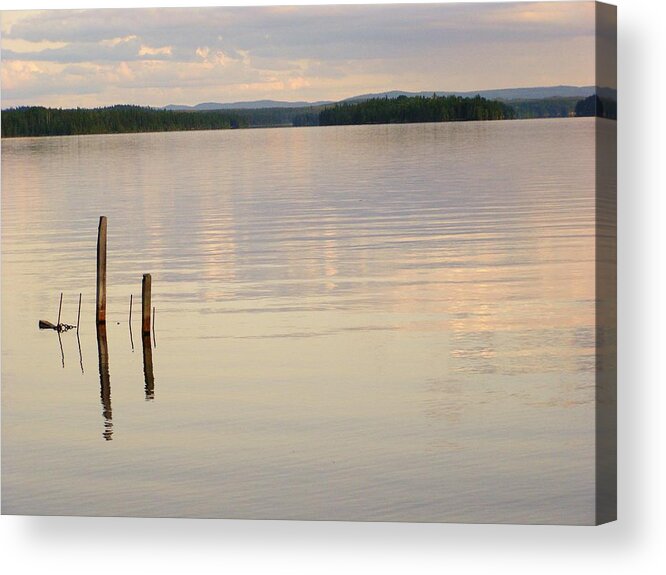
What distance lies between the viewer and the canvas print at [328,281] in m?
13.6

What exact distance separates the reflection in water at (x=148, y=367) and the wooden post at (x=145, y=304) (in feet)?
0.21

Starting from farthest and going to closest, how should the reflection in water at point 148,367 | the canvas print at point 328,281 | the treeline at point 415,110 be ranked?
the reflection in water at point 148,367, the treeline at point 415,110, the canvas print at point 328,281

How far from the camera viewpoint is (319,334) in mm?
14438

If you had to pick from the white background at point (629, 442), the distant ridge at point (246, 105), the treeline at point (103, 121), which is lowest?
the white background at point (629, 442)

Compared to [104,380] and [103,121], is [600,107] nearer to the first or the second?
[103,121]

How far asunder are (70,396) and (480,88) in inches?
132

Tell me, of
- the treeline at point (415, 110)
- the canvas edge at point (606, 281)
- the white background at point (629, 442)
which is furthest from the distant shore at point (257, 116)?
the white background at point (629, 442)

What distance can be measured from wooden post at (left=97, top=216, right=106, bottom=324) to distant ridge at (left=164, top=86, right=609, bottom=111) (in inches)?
50.8

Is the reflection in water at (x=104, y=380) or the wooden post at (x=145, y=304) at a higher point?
the wooden post at (x=145, y=304)

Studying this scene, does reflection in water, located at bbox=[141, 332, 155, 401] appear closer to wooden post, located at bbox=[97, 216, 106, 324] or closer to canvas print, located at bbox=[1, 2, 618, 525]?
canvas print, located at bbox=[1, 2, 618, 525]

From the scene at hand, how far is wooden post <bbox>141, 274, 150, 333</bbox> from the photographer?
1475 cm

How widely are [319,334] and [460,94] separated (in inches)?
71.2

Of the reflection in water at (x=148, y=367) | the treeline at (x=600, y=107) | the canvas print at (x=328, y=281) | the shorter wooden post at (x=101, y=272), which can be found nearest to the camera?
the treeline at (x=600, y=107)

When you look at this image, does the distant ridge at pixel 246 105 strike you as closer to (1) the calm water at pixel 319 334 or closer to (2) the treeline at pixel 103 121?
(2) the treeline at pixel 103 121
